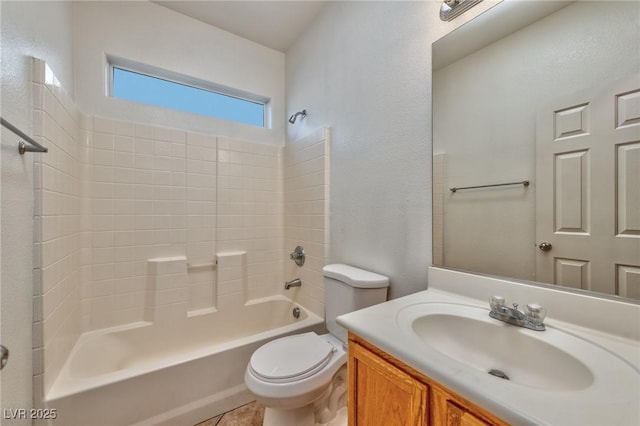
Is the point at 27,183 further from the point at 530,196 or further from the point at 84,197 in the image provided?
the point at 530,196

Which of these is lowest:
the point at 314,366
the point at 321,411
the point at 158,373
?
the point at 321,411

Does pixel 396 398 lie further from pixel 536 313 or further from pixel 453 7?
pixel 453 7

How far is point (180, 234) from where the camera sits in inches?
76.2

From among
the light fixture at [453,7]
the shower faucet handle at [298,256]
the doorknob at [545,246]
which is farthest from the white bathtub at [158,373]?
the light fixture at [453,7]

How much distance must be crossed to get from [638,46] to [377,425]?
1274mm

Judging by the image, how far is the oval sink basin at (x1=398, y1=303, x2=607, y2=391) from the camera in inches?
24.4

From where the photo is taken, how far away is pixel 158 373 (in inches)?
50.7

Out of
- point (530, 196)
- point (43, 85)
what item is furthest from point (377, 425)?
point (43, 85)

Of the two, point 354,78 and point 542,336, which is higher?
point 354,78

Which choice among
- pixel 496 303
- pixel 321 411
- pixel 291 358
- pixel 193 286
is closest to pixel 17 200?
pixel 193 286

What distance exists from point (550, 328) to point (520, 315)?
8 cm

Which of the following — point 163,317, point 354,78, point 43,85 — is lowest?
point 163,317

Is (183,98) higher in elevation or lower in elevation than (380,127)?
higher

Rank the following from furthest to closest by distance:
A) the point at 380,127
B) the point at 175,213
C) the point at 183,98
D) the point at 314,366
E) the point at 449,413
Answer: the point at 183,98
the point at 175,213
the point at 380,127
the point at 314,366
the point at 449,413
